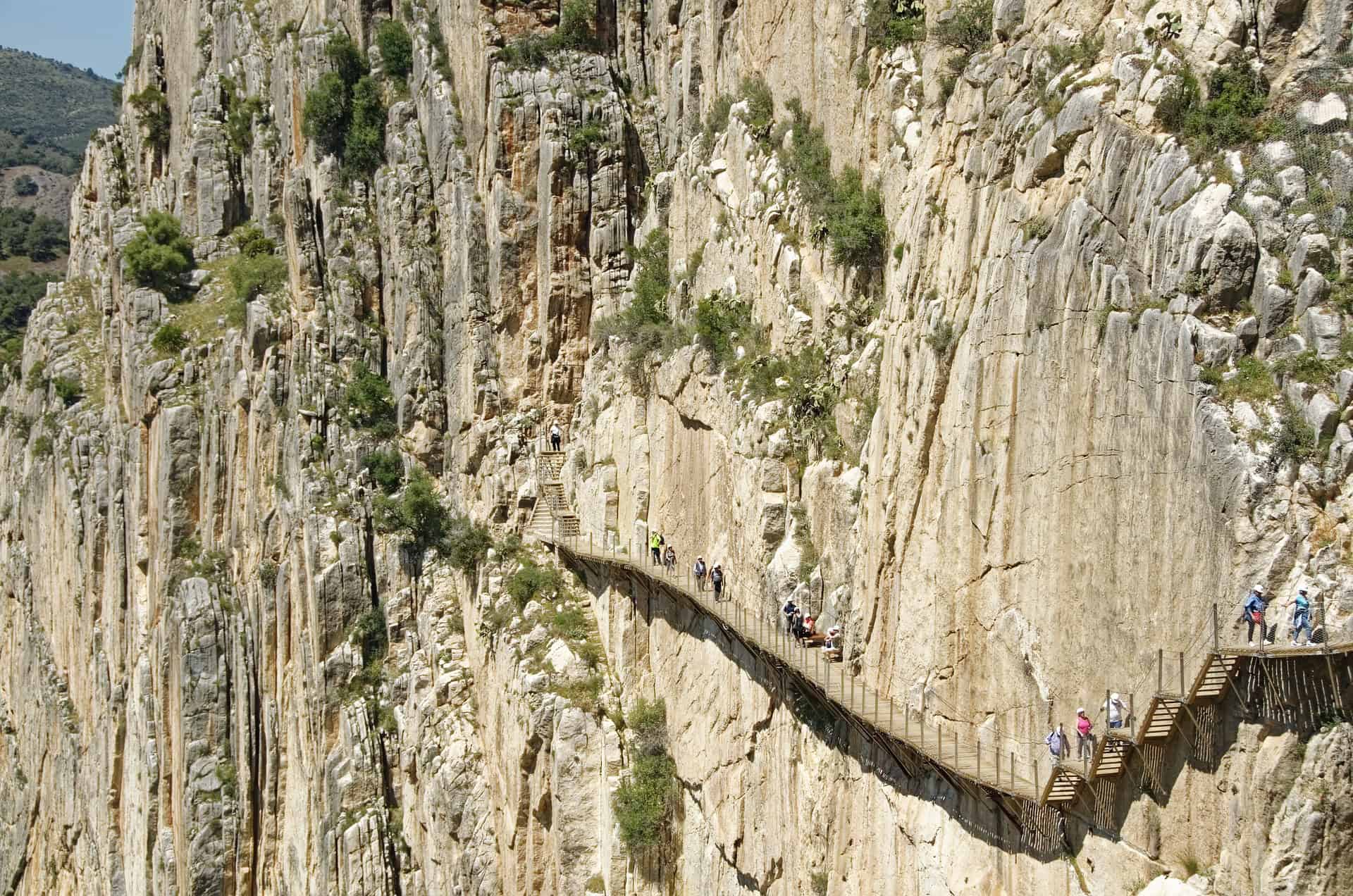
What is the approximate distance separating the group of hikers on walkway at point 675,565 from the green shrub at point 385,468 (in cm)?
1276

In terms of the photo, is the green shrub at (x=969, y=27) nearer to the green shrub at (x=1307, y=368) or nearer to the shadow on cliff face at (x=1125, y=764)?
the green shrub at (x=1307, y=368)

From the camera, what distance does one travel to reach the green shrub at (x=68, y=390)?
61.8m

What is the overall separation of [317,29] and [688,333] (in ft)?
79.8

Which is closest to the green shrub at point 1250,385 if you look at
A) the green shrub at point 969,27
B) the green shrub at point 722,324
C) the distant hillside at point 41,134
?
the green shrub at point 969,27

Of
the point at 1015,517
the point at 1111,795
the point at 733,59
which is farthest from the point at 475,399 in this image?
the point at 1111,795

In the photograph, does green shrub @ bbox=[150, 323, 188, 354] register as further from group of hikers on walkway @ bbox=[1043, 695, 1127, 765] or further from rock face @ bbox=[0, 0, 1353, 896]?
group of hikers on walkway @ bbox=[1043, 695, 1127, 765]

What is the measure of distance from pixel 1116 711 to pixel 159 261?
45.3 metres

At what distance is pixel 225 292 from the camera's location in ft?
180

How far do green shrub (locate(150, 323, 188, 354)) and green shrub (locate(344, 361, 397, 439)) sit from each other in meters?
10.7

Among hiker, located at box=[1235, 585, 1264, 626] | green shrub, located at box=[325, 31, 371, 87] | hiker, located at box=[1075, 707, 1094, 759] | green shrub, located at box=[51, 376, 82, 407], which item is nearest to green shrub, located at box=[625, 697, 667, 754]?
hiker, located at box=[1075, 707, 1094, 759]

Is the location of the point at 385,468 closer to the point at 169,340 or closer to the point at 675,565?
the point at 169,340

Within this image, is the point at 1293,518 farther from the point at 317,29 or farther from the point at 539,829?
the point at 317,29

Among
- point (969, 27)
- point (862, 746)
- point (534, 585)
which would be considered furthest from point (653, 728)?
point (969, 27)

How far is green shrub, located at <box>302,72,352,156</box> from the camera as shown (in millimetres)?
48594
